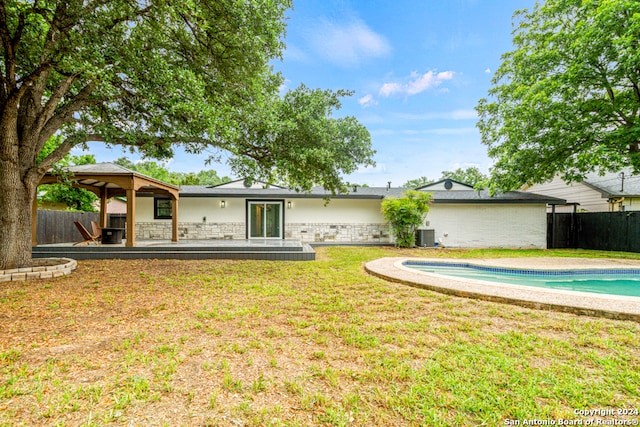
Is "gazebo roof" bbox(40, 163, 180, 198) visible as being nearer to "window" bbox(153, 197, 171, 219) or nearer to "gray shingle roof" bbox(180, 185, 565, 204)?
"gray shingle roof" bbox(180, 185, 565, 204)

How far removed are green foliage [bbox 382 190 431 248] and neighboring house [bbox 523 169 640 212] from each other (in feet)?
23.3

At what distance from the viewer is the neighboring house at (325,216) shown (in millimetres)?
13172

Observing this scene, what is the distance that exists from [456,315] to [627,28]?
12.3 metres

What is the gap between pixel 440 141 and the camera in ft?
71.9

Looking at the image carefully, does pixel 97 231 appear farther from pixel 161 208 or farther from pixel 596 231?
pixel 596 231

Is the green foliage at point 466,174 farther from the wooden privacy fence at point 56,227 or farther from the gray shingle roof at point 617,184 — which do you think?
the wooden privacy fence at point 56,227

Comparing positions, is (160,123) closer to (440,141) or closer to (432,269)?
(432,269)

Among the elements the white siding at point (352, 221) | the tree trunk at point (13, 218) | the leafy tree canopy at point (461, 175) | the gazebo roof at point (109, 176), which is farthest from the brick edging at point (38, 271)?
the leafy tree canopy at point (461, 175)

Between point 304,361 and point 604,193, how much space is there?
17402mm

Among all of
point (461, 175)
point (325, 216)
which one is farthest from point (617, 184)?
point (461, 175)

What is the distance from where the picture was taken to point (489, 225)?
44.5 feet

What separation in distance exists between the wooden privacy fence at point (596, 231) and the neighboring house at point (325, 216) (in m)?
0.87

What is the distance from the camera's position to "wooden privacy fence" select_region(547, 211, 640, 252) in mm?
11345

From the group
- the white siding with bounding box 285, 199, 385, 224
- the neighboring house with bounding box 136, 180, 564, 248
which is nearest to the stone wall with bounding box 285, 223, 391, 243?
the neighboring house with bounding box 136, 180, 564, 248
